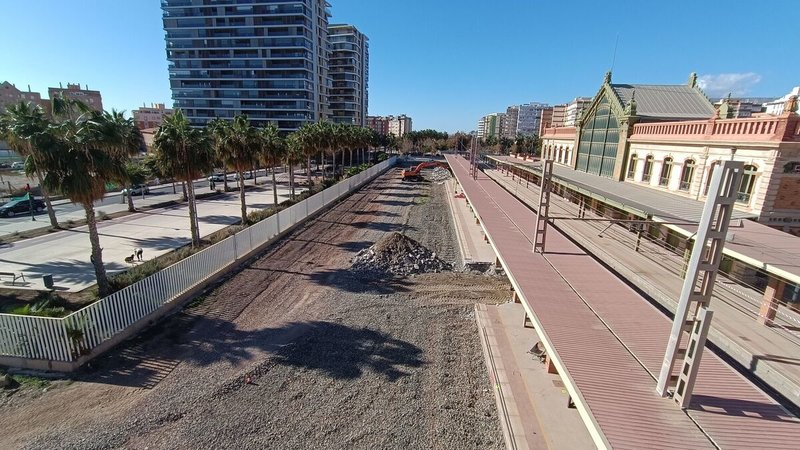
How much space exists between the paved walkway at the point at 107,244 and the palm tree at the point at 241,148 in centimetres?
444

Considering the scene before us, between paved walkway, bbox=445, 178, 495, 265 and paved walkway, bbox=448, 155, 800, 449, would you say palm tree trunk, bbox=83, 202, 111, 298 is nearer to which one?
paved walkway, bbox=448, 155, 800, 449

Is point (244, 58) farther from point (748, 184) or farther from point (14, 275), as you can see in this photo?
point (748, 184)

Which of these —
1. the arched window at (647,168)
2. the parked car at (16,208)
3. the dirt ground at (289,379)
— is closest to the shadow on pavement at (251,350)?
the dirt ground at (289,379)

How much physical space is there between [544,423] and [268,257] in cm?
1643

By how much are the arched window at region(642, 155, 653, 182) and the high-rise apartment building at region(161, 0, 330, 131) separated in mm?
79495

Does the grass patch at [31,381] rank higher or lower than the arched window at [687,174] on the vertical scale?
lower

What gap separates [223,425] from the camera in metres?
8.77

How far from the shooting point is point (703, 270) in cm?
593

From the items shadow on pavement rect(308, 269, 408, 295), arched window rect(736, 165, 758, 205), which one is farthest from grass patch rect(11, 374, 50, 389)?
arched window rect(736, 165, 758, 205)

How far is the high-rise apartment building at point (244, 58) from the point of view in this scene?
87875mm

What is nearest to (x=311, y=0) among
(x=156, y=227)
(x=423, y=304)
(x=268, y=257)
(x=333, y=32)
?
(x=333, y=32)

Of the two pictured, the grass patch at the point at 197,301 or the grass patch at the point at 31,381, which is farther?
the grass patch at the point at 197,301

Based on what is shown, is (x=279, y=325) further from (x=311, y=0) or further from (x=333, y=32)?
(x=333, y=32)

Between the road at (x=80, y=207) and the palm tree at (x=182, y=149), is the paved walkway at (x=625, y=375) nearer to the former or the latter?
the palm tree at (x=182, y=149)
